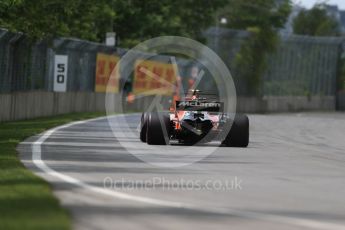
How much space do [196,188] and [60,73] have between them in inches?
968

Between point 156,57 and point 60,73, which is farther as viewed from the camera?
point 156,57

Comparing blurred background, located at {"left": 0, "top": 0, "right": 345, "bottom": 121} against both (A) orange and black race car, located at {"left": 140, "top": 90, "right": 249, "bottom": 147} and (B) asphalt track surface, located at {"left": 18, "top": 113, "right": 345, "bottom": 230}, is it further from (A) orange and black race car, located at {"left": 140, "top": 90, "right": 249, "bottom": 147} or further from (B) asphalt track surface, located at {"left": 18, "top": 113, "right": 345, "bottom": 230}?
(B) asphalt track surface, located at {"left": 18, "top": 113, "right": 345, "bottom": 230}

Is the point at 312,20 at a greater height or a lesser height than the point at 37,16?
greater

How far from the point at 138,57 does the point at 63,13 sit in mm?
25087

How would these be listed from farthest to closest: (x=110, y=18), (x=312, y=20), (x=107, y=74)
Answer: (x=312, y=20) → (x=110, y=18) → (x=107, y=74)

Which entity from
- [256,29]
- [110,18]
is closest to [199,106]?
[110,18]

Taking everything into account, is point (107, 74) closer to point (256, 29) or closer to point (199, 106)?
point (199, 106)

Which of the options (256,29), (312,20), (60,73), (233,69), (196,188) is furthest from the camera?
(312,20)

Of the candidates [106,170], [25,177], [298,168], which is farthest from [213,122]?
[25,177]

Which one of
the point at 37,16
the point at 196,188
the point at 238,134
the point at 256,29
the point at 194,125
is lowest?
the point at 196,188

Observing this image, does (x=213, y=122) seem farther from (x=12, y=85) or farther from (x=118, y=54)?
(x=118, y=54)

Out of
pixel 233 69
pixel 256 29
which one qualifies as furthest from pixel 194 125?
pixel 256 29

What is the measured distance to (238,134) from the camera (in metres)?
21.7

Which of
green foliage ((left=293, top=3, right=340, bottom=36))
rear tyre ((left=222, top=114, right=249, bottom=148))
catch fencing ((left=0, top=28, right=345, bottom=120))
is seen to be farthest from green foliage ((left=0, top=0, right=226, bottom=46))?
green foliage ((left=293, top=3, right=340, bottom=36))
